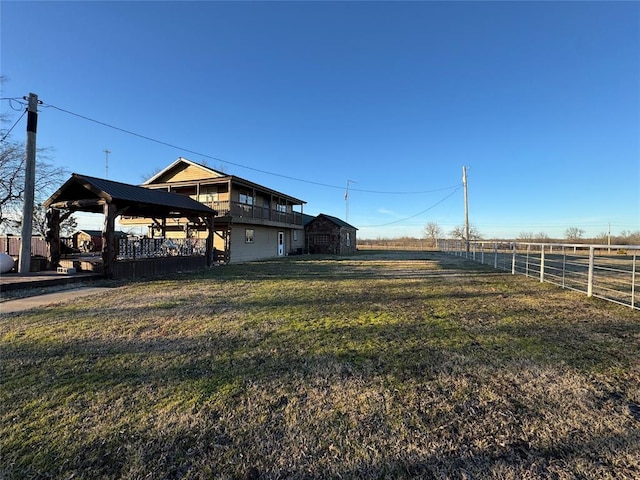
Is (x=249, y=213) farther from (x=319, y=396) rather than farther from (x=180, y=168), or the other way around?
(x=319, y=396)

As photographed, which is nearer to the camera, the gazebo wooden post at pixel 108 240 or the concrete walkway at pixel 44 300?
the concrete walkway at pixel 44 300

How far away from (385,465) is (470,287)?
26.6 feet

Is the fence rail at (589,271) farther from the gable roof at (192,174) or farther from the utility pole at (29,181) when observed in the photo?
the utility pole at (29,181)

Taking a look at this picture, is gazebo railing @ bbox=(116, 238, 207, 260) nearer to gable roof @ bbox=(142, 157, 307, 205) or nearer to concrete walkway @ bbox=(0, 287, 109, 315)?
concrete walkway @ bbox=(0, 287, 109, 315)

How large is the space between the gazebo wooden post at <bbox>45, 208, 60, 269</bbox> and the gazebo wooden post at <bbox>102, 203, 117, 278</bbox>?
2790 millimetres

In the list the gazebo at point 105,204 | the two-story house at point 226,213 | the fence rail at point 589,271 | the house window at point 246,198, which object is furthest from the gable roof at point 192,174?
the fence rail at point 589,271

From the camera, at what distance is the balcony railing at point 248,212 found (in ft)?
58.5

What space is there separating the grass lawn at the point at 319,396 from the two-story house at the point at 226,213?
→ 42.7 feet

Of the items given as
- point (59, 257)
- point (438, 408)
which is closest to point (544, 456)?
point (438, 408)

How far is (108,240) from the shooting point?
33.3 feet

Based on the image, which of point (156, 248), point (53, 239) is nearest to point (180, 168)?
point (156, 248)

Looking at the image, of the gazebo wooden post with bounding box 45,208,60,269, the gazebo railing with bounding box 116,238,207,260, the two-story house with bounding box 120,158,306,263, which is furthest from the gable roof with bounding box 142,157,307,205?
the gazebo wooden post with bounding box 45,208,60,269

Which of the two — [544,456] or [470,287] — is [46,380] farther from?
[470,287]

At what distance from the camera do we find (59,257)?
11.5m
